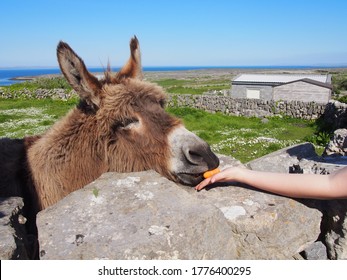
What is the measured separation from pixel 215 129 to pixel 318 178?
17.7m

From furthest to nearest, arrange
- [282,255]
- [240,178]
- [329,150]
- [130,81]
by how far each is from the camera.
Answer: [329,150] → [130,81] → [240,178] → [282,255]

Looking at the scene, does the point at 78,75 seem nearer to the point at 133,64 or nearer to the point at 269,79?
the point at 133,64

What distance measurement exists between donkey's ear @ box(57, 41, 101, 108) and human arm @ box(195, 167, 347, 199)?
1.41 meters

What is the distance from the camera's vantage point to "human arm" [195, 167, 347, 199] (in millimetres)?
2442

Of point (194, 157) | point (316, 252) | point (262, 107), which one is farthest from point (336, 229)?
point (262, 107)

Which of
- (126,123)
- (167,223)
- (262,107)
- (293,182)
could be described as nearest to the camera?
(167,223)

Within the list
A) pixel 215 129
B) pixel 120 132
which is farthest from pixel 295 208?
pixel 215 129

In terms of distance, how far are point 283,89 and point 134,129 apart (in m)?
32.2

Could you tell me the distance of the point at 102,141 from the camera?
3.32 meters

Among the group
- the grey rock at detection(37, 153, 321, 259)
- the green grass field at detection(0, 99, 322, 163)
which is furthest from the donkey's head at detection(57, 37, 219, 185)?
the green grass field at detection(0, 99, 322, 163)

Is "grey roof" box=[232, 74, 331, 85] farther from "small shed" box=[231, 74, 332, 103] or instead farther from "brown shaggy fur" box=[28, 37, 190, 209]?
"brown shaggy fur" box=[28, 37, 190, 209]

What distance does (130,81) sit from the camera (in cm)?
360

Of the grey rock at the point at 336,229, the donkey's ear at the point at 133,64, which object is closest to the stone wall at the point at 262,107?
the donkey's ear at the point at 133,64

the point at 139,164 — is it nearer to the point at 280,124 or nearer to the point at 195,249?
the point at 195,249
